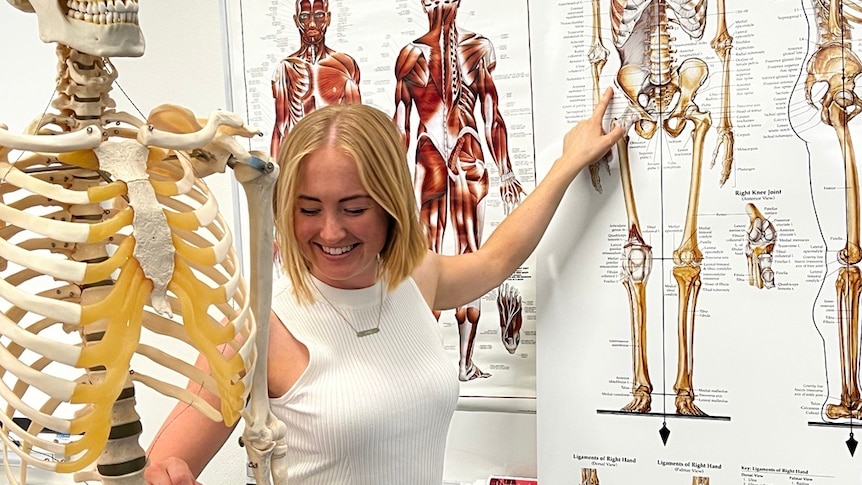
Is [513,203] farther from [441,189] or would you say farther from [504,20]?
[504,20]

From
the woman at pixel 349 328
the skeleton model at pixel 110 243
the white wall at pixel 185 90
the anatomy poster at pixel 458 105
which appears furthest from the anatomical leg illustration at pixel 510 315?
the skeleton model at pixel 110 243

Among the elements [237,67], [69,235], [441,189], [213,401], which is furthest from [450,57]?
[69,235]

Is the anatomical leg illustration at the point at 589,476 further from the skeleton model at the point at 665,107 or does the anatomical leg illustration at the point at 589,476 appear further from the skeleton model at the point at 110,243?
the skeleton model at the point at 110,243

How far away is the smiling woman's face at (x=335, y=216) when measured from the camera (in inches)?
40.4

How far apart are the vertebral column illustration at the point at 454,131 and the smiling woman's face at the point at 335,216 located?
0.33 metres

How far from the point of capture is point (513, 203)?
4.52 feet

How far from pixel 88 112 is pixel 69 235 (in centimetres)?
14

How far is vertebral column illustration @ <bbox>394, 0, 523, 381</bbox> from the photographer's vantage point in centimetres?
138

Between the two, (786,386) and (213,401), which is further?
(786,386)

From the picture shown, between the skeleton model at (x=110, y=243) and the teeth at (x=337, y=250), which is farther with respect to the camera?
the teeth at (x=337, y=250)

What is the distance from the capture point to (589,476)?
132 cm

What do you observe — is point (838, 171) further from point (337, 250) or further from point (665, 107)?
point (337, 250)

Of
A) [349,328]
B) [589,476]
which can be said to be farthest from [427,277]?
[589,476]

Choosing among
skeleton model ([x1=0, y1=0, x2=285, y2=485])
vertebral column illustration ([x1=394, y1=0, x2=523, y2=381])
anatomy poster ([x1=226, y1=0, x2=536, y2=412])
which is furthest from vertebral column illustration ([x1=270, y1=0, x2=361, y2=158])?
skeleton model ([x1=0, y1=0, x2=285, y2=485])
